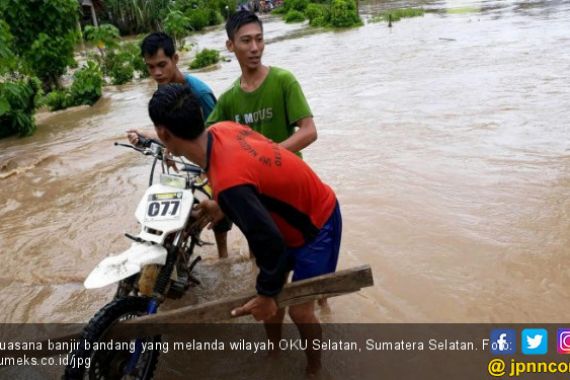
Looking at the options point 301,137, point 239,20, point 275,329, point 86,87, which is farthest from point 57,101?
point 275,329

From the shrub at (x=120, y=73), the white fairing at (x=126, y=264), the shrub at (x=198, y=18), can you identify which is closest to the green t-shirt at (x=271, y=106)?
the white fairing at (x=126, y=264)

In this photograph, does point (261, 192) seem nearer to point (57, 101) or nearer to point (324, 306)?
point (324, 306)

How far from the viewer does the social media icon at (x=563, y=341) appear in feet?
8.70

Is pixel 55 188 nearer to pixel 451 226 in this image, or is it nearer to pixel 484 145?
pixel 451 226

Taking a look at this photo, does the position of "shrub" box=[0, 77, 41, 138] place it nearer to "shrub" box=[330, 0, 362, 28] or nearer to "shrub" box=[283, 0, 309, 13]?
"shrub" box=[330, 0, 362, 28]

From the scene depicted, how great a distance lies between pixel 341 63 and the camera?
44.3 feet

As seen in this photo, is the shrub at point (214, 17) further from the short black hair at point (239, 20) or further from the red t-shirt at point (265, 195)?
the red t-shirt at point (265, 195)

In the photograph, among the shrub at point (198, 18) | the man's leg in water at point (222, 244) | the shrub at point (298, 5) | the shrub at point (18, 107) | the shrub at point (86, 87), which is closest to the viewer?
the man's leg in water at point (222, 244)

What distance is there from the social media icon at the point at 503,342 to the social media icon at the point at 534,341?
50 millimetres

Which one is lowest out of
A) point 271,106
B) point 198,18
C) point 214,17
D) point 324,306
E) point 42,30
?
point 324,306

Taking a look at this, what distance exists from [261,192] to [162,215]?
0.91m

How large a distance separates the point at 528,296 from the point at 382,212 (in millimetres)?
1700

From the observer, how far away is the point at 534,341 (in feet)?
9.08

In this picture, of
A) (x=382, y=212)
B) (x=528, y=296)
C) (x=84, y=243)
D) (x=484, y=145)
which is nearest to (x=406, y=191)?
(x=382, y=212)
